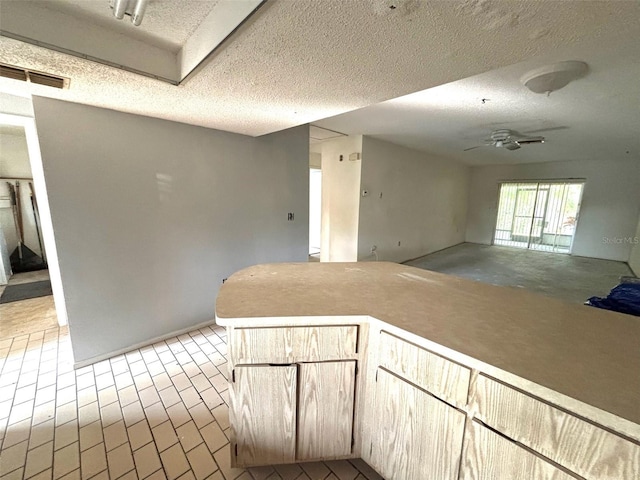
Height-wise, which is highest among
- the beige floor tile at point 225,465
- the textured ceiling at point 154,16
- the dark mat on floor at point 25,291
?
the textured ceiling at point 154,16

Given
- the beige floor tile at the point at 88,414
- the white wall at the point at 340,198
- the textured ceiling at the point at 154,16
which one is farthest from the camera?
the white wall at the point at 340,198

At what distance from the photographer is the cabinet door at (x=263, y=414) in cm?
121

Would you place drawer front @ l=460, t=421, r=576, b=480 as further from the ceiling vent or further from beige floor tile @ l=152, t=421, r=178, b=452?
the ceiling vent

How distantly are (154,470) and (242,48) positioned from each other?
2.15 meters

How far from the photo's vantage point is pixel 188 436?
156 centimetres

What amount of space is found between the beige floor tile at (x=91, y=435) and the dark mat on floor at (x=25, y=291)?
3.05m

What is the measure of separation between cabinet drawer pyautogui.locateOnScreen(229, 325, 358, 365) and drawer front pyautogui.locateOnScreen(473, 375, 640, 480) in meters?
0.54

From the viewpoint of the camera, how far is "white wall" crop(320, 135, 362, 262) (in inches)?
183

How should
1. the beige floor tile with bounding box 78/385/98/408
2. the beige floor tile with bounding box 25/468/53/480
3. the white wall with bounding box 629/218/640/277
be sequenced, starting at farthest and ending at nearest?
the white wall with bounding box 629/218/640/277
the beige floor tile with bounding box 78/385/98/408
the beige floor tile with bounding box 25/468/53/480

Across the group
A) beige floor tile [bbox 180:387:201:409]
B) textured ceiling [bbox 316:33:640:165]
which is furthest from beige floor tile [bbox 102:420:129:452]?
textured ceiling [bbox 316:33:640:165]

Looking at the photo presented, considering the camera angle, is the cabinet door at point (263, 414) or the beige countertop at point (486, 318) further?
the cabinet door at point (263, 414)

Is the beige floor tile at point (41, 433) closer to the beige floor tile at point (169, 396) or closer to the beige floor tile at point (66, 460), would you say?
the beige floor tile at point (66, 460)

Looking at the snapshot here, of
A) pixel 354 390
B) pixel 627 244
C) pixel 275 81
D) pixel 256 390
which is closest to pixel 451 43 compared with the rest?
pixel 275 81

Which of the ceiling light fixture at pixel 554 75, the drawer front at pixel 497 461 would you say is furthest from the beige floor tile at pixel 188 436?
the ceiling light fixture at pixel 554 75
